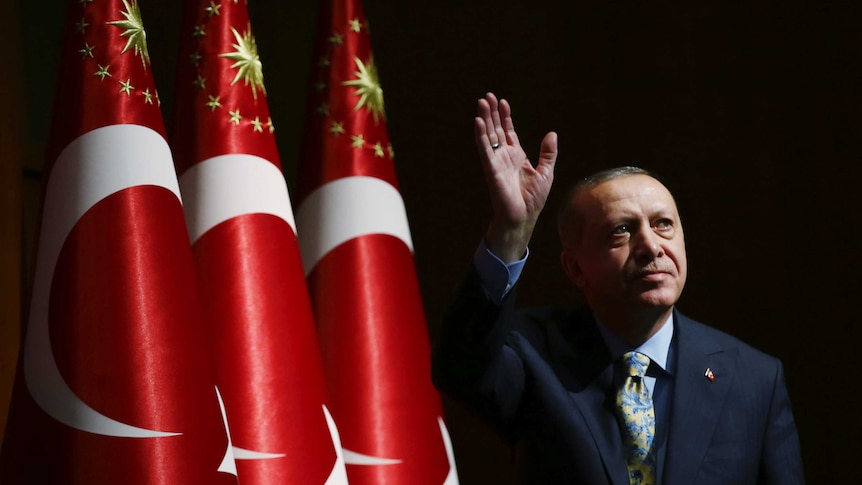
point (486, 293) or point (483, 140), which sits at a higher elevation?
point (483, 140)

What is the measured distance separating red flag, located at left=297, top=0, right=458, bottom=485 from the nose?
38.5 inches

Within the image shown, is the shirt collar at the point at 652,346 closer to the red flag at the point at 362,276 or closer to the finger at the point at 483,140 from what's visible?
the finger at the point at 483,140

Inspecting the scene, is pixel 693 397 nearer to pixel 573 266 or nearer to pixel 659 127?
pixel 573 266

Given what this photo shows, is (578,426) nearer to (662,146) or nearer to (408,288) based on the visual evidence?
(408,288)

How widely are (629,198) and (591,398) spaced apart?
0.35 meters

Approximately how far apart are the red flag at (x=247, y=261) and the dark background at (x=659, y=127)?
0.66 metres

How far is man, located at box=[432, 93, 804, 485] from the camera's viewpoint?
1.54 meters

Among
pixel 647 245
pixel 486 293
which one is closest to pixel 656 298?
pixel 647 245

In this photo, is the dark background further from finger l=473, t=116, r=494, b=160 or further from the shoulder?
finger l=473, t=116, r=494, b=160

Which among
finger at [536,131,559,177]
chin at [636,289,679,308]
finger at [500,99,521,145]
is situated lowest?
chin at [636,289,679,308]

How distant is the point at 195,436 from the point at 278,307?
1.29ft

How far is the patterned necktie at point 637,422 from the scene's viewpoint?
5.25 feet

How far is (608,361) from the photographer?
169cm

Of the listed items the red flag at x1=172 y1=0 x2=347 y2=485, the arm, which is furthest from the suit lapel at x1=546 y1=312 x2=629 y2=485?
the red flag at x1=172 y1=0 x2=347 y2=485
